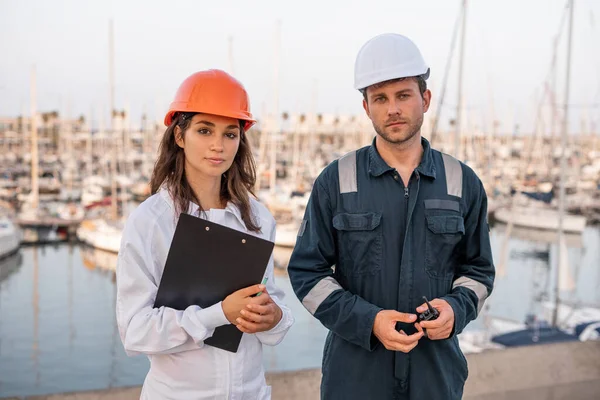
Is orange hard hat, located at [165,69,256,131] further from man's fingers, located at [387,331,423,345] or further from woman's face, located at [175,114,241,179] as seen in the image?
man's fingers, located at [387,331,423,345]

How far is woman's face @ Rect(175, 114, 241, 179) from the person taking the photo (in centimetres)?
167

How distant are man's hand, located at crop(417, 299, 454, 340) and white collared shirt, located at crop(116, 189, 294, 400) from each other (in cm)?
37

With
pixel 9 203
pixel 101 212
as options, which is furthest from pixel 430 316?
pixel 9 203

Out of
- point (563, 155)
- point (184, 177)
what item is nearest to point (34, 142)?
point (563, 155)

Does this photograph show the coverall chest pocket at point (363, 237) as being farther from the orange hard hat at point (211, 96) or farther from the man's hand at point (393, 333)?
the orange hard hat at point (211, 96)

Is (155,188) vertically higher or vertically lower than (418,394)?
higher

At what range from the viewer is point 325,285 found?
1.75 m

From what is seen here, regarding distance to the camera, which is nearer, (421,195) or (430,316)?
(430,316)

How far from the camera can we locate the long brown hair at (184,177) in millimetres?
1682

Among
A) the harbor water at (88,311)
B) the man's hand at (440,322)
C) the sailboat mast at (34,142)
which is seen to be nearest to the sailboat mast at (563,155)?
the harbor water at (88,311)

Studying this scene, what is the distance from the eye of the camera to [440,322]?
1640mm

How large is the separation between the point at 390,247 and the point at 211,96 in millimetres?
633

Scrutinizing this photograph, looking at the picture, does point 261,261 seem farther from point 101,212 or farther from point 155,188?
point 101,212

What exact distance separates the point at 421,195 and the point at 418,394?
0.55 metres
